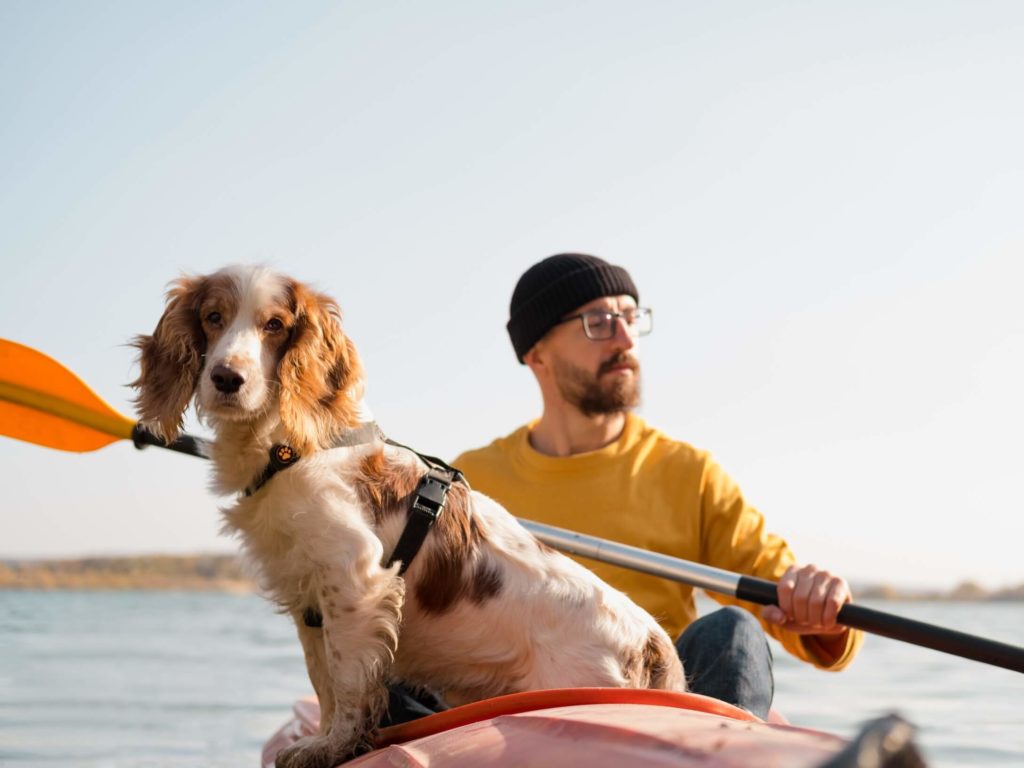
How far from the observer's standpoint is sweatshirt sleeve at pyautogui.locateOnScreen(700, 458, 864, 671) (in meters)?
3.10

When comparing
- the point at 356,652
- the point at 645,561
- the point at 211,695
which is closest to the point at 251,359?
the point at 356,652

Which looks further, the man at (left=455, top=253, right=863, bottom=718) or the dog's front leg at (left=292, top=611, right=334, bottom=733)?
the man at (left=455, top=253, right=863, bottom=718)

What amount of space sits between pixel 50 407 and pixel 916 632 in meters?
3.13

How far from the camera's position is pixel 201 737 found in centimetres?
562

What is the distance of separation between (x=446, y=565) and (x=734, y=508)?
58.0 inches

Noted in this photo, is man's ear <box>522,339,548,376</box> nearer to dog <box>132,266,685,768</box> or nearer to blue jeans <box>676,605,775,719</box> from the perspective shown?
blue jeans <box>676,605,775,719</box>

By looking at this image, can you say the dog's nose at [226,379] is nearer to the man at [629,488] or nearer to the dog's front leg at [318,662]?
the dog's front leg at [318,662]

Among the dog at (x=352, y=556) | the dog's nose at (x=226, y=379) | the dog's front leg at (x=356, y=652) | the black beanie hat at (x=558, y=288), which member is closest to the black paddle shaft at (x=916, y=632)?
the dog at (x=352, y=556)

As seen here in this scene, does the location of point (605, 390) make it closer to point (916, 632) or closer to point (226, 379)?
point (916, 632)

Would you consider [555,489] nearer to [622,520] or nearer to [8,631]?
[622,520]

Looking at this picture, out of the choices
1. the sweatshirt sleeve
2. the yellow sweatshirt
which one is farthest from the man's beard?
the sweatshirt sleeve

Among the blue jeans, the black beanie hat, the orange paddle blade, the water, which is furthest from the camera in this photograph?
the water

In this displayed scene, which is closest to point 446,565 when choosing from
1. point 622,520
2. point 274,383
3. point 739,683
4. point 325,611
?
point 325,611

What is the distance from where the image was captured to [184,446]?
10.4ft
